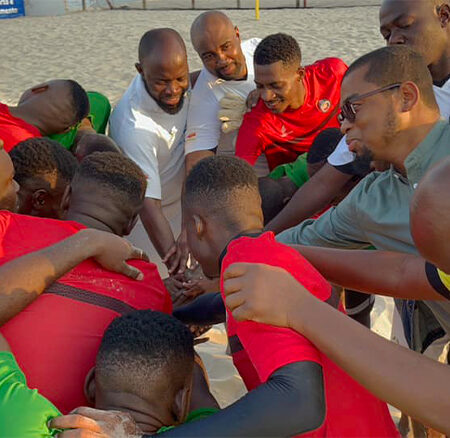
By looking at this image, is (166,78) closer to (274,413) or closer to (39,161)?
(39,161)

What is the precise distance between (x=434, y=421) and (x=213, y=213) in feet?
3.63

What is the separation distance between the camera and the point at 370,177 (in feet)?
10.5

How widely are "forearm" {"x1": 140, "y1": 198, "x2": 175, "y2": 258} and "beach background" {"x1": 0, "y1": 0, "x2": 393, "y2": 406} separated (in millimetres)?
7491

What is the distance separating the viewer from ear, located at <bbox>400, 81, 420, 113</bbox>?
2.95 m

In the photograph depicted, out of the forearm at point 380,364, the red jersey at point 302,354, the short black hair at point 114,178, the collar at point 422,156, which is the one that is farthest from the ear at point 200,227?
the collar at point 422,156

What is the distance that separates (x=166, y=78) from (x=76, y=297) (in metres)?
2.32

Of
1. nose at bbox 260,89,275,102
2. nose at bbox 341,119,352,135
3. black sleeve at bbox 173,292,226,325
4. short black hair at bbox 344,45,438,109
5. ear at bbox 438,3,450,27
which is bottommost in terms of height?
black sleeve at bbox 173,292,226,325

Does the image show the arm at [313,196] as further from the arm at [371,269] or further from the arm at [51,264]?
the arm at [51,264]

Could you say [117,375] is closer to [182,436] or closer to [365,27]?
[182,436]

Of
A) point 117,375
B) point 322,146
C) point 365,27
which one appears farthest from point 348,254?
point 365,27

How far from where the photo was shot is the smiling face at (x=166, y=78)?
4.32 m

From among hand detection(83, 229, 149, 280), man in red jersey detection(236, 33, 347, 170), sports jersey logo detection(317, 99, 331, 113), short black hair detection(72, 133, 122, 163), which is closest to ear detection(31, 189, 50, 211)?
short black hair detection(72, 133, 122, 163)

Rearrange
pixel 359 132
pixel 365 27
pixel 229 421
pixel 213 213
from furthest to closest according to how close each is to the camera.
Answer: pixel 365 27, pixel 359 132, pixel 213 213, pixel 229 421

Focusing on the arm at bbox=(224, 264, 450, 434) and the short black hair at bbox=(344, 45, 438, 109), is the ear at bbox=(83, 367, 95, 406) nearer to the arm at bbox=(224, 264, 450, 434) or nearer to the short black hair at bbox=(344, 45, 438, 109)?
the arm at bbox=(224, 264, 450, 434)
